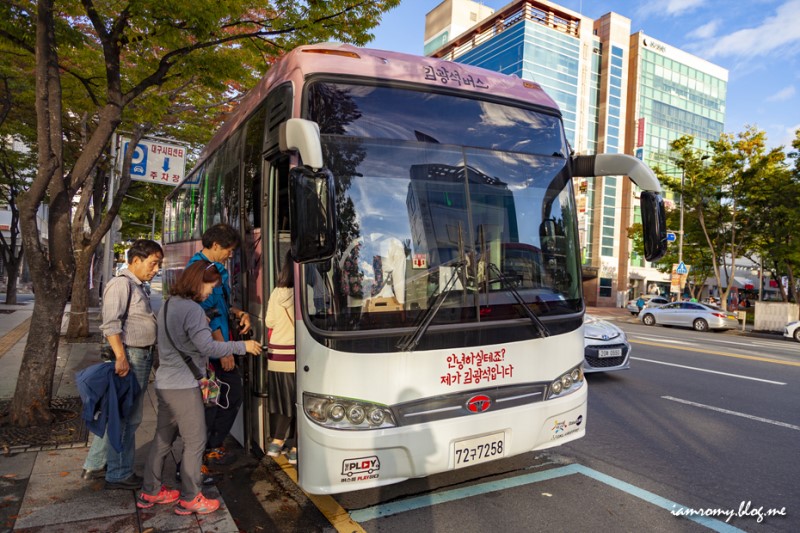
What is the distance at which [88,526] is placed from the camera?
139 inches

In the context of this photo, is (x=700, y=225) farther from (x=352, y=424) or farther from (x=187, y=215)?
(x=352, y=424)

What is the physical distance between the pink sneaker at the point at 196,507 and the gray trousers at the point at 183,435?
0.10 ft

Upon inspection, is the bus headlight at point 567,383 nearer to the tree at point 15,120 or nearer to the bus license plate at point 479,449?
the bus license plate at point 479,449

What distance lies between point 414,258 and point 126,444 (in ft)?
8.87

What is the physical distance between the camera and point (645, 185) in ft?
15.1

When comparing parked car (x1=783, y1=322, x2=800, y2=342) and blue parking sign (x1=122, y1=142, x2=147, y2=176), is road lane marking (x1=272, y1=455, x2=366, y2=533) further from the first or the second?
parked car (x1=783, y1=322, x2=800, y2=342)

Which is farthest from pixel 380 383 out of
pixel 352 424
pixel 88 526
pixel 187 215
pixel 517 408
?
pixel 187 215

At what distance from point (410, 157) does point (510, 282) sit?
44.6 inches

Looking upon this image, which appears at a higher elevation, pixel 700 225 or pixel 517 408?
pixel 700 225

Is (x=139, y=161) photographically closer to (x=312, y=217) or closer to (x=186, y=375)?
(x=186, y=375)

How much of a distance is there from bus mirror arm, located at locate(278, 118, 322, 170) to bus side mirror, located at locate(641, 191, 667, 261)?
2827mm

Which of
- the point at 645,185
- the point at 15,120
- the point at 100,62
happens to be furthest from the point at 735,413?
the point at 15,120

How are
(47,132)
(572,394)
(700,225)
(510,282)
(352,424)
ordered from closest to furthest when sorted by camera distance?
(352,424)
(510,282)
(572,394)
(47,132)
(700,225)

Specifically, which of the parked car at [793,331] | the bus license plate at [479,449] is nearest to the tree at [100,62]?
the bus license plate at [479,449]
